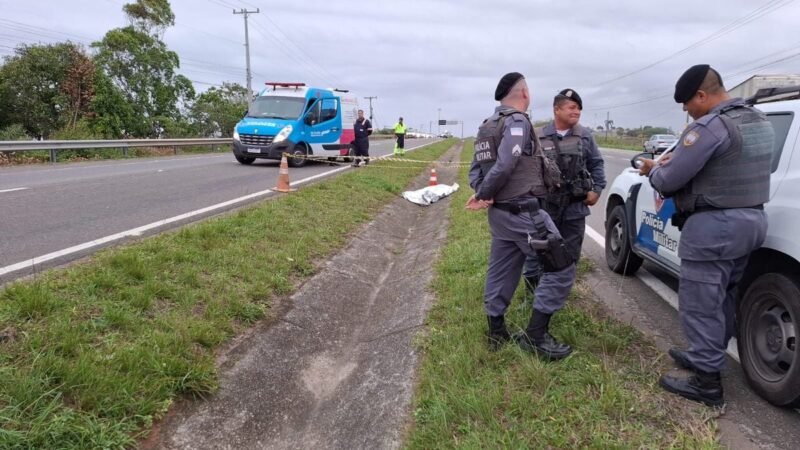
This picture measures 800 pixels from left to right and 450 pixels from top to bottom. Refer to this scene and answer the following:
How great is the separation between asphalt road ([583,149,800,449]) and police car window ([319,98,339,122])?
506 inches

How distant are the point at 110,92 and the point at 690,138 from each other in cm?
3432

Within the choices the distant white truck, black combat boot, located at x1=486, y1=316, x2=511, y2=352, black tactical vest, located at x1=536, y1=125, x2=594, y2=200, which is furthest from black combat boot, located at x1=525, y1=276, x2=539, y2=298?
the distant white truck

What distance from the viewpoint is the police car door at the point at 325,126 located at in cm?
1634

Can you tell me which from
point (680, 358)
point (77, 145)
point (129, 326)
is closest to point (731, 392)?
point (680, 358)

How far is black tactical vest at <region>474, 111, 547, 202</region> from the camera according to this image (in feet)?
10.7

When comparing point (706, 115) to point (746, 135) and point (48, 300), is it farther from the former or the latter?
point (48, 300)

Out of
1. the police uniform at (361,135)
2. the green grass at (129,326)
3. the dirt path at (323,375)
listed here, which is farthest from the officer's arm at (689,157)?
the police uniform at (361,135)

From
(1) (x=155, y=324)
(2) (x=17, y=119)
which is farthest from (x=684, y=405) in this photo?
(2) (x=17, y=119)

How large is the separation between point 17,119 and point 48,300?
32.5 m

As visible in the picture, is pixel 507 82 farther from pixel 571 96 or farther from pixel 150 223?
pixel 150 223

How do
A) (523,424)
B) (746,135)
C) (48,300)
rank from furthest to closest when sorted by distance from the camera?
1. (48,300)
2. (746,135)
3. (523,424)

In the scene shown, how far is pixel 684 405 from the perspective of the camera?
2.77m

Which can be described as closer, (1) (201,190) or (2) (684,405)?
(2) (684,405)

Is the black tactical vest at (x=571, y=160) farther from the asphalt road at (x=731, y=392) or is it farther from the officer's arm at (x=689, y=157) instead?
the asphalt road at (x=731, y=392)
